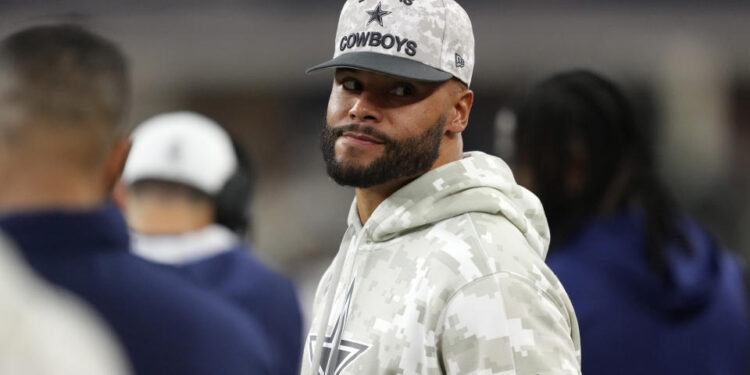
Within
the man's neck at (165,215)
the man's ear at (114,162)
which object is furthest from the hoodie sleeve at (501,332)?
the man's neck at (165,215)

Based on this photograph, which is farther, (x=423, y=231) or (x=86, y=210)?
(x=423, y=231)

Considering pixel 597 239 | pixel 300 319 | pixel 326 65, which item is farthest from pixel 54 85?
pixel 300 319

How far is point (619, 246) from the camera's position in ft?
12.1

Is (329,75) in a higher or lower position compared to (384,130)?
lower

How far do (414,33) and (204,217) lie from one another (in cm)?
224

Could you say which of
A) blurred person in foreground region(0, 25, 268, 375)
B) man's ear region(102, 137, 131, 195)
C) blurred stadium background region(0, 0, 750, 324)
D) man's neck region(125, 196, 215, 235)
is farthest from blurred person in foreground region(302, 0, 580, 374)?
blurred stadium background region(0, 0, 750, 324)

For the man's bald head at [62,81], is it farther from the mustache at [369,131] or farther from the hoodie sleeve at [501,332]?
the hoodie sleeve at [501,332]

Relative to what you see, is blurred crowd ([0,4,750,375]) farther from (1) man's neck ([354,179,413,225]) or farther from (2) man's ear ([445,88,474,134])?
(2) man's ear ([445,88,474,134])

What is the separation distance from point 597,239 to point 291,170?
12.4m

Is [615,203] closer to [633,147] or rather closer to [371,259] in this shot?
[633,147]

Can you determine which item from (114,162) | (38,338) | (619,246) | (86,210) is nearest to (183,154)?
(619,246)

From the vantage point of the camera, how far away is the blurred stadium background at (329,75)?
49.0ft

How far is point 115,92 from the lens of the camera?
89.4 inches

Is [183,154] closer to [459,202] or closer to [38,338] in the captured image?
[459,202]
